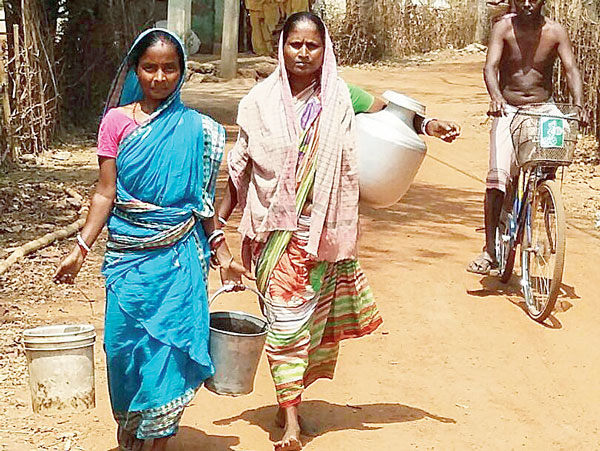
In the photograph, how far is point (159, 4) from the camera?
22.1 m

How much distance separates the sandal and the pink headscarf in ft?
8.64

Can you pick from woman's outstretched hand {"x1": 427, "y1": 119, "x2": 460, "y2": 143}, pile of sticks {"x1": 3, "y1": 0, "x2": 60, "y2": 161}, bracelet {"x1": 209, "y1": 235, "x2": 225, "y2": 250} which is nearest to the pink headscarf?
bracelet {"x1": 209, "y1": 235, "x2": 225, "y2": 250}

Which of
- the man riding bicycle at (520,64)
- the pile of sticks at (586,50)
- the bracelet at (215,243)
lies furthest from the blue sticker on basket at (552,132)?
the pile of sticks at (586,50)

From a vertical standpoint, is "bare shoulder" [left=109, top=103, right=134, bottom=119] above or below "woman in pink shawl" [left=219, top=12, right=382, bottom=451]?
above

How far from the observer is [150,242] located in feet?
12.9

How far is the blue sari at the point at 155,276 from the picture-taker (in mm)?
3908

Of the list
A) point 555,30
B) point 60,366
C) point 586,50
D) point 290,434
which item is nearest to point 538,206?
point 555,30

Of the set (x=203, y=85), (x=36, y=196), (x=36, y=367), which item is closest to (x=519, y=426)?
(x=36, y=367)

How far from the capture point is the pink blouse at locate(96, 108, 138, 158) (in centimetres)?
391

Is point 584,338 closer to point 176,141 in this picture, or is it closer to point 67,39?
point 176,141

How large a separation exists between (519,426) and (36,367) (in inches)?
84.2

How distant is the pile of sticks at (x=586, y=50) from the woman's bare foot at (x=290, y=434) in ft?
25.2

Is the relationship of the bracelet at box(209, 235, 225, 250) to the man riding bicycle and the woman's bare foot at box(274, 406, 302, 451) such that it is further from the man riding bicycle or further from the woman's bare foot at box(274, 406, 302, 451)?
the man riding bicycle

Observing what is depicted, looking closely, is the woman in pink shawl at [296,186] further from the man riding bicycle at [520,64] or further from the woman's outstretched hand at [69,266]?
the man riding bicycle at [520,64]
